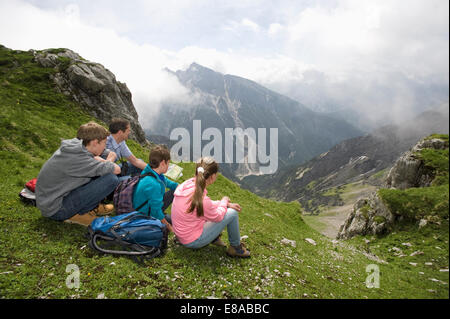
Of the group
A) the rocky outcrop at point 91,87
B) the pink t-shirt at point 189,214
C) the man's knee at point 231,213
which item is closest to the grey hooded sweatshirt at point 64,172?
the pink t-shirt at point 189,214

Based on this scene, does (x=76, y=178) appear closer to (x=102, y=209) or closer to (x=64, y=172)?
(x=64, y=172)

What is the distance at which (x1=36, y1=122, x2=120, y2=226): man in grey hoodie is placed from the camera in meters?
7.52

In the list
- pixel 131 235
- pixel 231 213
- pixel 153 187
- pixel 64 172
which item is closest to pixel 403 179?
pixel 231 213

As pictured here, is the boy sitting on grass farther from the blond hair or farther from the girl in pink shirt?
the blond hair

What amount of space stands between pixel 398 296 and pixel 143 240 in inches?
278

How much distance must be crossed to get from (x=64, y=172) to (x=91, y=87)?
40836 mm

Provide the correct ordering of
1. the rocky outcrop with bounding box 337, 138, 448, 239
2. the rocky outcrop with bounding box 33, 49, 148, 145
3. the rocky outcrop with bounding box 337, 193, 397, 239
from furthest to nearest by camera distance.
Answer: the rocky outcrop with bounding box 33, 49, 148, 145
the rocky outcrop with bounding box 337, 193, 397, 239
the rocky outcrop with bounding box 337, 138, 448, 239

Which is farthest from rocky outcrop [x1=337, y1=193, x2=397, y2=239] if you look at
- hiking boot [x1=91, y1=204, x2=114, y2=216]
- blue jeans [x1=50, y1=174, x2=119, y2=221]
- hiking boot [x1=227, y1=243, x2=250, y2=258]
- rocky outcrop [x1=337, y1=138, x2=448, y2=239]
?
hiking boot [x1=91, y1=204, x2=114, y2=216]

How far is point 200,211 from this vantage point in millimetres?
7117

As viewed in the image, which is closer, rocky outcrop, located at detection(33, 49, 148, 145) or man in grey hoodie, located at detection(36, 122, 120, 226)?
man in grey hoodie, located at detection(36, 122, 120, 226)

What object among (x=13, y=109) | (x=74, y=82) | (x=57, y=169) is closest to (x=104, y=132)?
(x=57, y=169)

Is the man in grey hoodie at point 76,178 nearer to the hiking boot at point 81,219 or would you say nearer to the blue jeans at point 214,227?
the hiking boot at point 81,219

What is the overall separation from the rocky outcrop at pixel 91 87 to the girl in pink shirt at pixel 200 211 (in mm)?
35894

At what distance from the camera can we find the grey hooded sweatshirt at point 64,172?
7.48 metres
